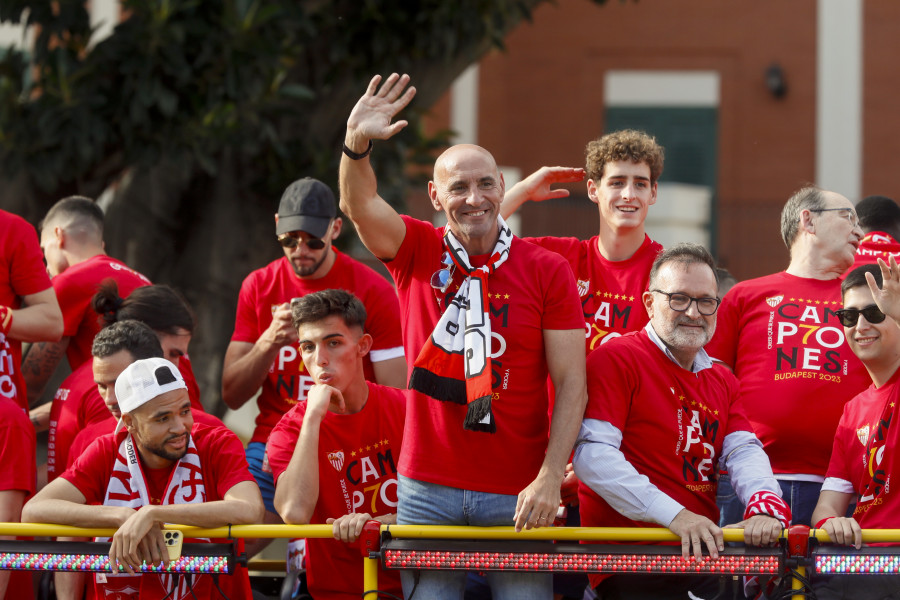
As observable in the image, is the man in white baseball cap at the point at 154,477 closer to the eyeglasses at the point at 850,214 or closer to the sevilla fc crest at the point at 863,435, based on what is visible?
the sevilla fc crest at the point at 863,435

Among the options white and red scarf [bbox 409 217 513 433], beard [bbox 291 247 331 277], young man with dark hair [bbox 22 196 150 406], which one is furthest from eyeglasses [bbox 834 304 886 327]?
young man with dark hair [bbox 22 196 150 406]

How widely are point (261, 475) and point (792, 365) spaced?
2.24 m

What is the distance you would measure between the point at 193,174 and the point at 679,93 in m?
9.68

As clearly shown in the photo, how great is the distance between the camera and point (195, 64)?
7281 millimetres

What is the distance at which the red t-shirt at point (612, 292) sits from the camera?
4.55m

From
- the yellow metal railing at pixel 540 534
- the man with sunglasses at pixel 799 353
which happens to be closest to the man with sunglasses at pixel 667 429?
the yellow metal railing at pixel 540 534

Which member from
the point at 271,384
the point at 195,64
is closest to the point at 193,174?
the point at 195,64

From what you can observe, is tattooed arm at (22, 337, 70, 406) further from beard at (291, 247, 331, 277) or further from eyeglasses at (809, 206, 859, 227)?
eyeglasses at (809, 206, 859, 227)

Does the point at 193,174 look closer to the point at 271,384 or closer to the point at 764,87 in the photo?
the point at 271,384

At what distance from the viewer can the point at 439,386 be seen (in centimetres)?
361

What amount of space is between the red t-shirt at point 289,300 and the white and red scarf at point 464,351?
1.46 m

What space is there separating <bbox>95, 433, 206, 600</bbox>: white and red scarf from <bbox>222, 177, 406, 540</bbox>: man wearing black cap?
946 millimetres

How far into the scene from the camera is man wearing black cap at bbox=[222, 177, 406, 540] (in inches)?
199

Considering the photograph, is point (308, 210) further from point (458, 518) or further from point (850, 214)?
point (850, 214)
